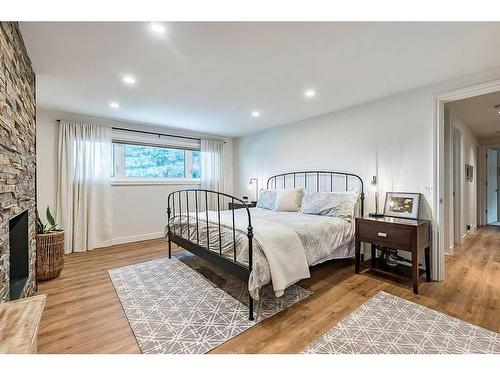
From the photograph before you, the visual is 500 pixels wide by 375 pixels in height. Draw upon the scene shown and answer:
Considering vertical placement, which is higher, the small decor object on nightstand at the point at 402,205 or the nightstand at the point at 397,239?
the small decor object on nightstand at the point at 402,205

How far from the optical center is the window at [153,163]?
4.62 metres

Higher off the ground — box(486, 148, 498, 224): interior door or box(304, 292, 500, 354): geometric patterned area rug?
box(486, 148, 498, 224): interior door

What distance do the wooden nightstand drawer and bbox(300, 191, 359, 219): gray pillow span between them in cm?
31

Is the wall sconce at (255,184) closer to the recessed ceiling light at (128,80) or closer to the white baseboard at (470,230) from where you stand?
the recessed ceiling light at (128,80)

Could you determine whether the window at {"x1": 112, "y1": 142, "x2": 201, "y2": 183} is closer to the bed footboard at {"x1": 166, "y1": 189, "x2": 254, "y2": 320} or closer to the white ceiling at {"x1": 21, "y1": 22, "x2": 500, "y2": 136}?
the white ceiling at {"x1": 21, "y1": 22, "x2": 500, "y2": 136}

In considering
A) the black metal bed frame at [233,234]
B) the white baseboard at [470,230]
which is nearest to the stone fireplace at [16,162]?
the black metal bed frame at [233,234]

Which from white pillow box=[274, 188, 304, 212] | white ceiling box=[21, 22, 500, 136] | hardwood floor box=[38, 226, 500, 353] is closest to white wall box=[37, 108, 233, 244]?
white ceiling box=[21, 22, 500, 136]

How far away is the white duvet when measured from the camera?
6.79 ft

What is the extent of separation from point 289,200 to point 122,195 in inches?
123

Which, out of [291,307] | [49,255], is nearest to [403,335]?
[291,307]

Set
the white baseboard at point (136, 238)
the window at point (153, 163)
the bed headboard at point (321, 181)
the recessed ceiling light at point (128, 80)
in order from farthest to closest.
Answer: the window at point (153, 163)
the white baseboard at point (136, 238)
the bed headboard at point (321, 181)
the recessed ceiling light at point (128, 80)

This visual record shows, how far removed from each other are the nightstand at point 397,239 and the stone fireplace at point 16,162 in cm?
325

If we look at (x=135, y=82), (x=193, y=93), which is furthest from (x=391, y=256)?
(x=135, y=82)

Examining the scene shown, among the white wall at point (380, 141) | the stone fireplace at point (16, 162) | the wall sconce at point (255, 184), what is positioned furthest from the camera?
the wall sconce at point (255, 184)
